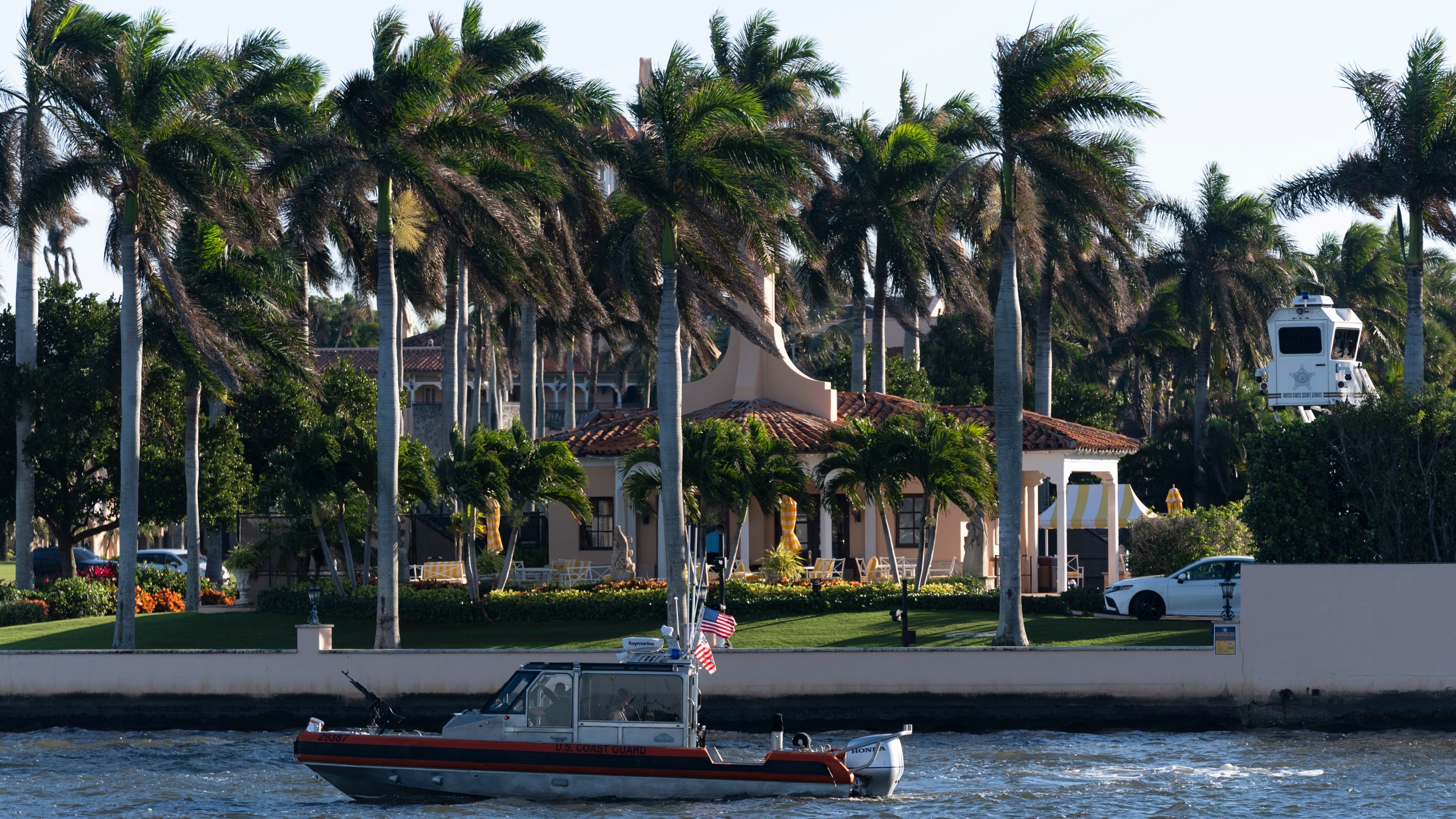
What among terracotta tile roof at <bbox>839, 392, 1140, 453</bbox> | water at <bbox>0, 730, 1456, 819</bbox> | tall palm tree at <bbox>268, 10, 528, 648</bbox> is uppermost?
tall palm tree at <bbox>268, 10, 528, 648</bbox>

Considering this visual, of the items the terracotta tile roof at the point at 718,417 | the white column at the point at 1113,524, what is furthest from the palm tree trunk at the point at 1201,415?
the terracotta tile roof at the point at 718,417

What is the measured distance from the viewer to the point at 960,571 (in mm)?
37656

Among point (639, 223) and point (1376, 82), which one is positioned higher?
point (1376, 82)

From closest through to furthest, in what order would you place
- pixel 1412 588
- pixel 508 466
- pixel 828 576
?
pixel 1412 588 → pixel 508 466 → pixel 828 576

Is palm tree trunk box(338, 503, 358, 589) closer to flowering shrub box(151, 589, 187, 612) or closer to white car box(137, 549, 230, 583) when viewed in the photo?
flowering shrub box(151, 589, 187, 612)

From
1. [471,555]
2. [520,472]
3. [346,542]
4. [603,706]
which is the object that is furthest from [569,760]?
[346,542]

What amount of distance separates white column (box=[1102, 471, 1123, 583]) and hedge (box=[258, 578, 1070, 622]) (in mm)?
5356

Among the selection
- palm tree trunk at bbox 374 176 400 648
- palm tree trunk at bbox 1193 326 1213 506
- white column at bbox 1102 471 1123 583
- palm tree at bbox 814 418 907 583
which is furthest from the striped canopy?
palm tree trunk at bbox 374 176 400 648

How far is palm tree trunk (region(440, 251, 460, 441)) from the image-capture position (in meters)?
39.3

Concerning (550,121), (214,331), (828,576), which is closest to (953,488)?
(828,576)

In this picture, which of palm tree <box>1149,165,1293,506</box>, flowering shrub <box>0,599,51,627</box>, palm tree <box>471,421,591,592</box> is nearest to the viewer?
palm tree <box>471,421,591,592</box>

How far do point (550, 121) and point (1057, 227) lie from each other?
1502cm

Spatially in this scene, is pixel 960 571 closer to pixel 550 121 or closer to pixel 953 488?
pixel 953 488

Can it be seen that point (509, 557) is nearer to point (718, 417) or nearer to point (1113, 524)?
point (718, 417)
